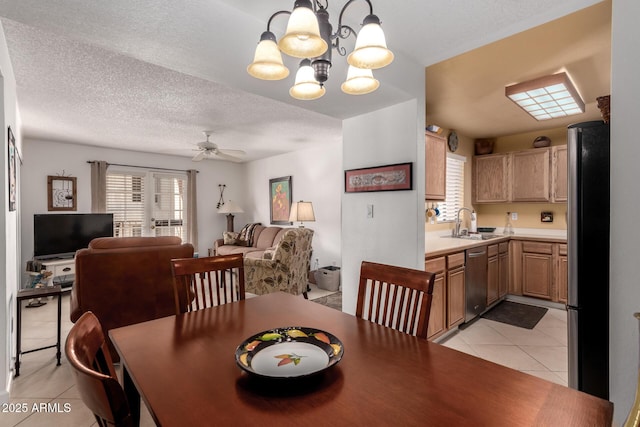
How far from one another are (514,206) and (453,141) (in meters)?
1.43

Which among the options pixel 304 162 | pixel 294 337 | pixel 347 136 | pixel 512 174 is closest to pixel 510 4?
pixel 347 136

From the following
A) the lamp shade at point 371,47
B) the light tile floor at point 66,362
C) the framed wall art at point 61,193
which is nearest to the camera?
the lamp shade at point 371,47

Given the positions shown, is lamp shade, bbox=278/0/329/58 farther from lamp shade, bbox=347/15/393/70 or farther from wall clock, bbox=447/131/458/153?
wall clock, bbox=447/131/458/153

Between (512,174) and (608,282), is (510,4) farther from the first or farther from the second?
(512,174)

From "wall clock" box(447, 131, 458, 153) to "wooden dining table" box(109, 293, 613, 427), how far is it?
3.64 metres

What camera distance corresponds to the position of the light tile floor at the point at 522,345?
2.54 meters

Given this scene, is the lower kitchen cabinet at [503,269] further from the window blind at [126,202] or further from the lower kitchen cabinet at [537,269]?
the window blind at [126,202]

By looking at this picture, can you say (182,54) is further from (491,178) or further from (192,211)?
(192,211)

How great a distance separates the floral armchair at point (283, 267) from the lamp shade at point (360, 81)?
2.97 metres

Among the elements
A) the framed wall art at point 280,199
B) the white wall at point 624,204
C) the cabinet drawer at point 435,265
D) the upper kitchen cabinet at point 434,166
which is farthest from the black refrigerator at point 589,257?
the framed wall art at point 280,199

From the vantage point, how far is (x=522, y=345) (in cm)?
295

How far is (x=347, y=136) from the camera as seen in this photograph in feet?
9.82

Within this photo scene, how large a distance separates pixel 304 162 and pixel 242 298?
4518mm

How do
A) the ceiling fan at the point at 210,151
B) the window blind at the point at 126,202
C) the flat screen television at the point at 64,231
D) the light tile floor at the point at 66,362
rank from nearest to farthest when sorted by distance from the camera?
the light tile floor at the point at 66,362 < the ceiling fan at the point at 210,151 < the flat screen television at the point at 64,231 < the window blind at the point at 126,202
